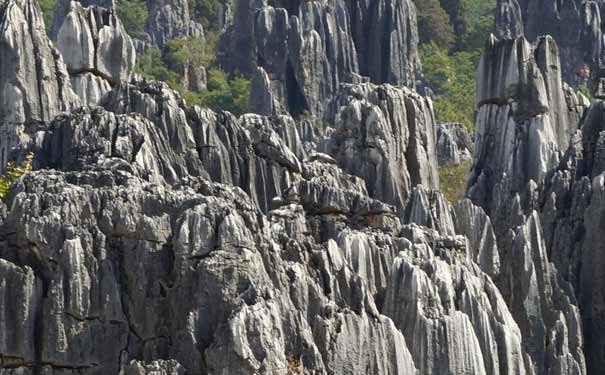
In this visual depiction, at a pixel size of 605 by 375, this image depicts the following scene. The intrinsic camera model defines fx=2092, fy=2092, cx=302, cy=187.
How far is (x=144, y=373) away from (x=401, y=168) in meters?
23.4

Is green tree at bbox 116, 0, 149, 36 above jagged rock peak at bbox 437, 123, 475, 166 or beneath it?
above

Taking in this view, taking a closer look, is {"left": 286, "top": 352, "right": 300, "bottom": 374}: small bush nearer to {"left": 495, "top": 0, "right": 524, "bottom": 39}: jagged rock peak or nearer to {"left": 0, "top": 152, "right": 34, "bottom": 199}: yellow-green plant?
{"left": 0, "top": 152, "right": 34, "bottom": 199}: yellow-green plant

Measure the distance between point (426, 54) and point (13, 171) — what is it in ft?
217

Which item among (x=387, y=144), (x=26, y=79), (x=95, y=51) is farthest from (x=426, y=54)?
(x=387, y=144)

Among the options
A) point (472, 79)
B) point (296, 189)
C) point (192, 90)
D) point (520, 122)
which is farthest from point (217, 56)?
point (296, 189)

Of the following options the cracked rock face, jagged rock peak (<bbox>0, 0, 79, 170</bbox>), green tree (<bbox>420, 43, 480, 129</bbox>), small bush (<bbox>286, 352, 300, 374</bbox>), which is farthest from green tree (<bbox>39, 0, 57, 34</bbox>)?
small bush (<bbox>286, 352, 300, 374</bbox>)

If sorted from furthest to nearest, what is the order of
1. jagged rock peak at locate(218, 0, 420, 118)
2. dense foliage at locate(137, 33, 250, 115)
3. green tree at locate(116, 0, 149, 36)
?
green tree at locate(116, 0, 149, 36) < dense foliage at locate(137, 33, 250, 115) < jagged rock peak at locate(218, 0, 420, 118)

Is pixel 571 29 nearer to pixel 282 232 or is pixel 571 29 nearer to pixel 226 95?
pixel 226 95

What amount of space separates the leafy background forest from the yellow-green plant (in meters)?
48.0

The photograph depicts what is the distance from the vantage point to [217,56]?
10900 cm

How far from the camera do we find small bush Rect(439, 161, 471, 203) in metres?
70.7

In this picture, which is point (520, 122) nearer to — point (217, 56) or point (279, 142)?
point (279, 142)

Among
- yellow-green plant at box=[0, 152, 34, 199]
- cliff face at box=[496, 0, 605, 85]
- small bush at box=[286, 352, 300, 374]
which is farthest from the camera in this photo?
cliff face at box=[496, 0, 605, 85]

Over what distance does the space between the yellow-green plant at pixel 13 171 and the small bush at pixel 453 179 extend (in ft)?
83.5
